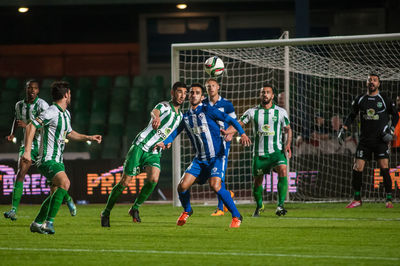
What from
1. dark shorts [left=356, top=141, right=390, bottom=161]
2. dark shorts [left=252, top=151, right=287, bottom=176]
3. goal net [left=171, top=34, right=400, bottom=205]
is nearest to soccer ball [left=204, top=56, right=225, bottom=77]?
dark shorts [left=252, top=151, right=287, bottom=176]

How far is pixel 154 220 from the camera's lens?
985 cm

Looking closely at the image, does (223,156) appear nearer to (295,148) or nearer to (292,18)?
(295,148)

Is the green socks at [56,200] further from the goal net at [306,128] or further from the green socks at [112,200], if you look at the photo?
the goal net at [306,128]

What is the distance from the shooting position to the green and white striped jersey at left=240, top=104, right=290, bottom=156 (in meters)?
10.5

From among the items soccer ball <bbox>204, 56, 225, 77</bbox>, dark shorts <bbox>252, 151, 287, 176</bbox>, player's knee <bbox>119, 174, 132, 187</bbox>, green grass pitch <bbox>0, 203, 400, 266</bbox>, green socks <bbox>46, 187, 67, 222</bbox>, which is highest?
soccer ball <bbox>204, 56, 225, 77</bbox>

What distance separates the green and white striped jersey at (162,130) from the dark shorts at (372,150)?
3.35m

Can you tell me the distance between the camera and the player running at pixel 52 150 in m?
7.72

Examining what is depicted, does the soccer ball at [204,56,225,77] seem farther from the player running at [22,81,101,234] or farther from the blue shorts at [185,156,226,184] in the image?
the player running at [22,81,101,234]

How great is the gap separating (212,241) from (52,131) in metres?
2.10

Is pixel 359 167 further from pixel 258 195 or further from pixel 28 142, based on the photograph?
pixel 28 142

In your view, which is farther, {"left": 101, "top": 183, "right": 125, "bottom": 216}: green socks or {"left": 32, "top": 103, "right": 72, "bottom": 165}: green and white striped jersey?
{"left": 101, "top": 183, "right": 125, "bottom": 216}: green socks

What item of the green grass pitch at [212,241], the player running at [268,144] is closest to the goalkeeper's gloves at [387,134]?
the green grass pitch at [212,241]

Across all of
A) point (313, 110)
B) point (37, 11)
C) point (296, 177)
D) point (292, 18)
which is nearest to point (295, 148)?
point (296, 177)

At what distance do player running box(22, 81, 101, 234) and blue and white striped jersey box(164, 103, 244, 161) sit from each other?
1467 mm
